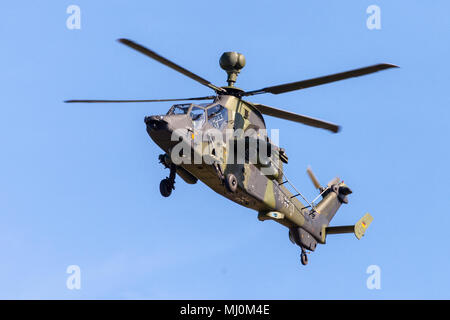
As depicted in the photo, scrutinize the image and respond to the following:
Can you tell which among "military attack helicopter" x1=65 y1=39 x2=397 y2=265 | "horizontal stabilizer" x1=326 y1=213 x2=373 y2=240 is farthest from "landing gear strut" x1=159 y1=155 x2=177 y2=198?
"horizontal stabilizer" x1=326 y1=213 x2=373 y2=240

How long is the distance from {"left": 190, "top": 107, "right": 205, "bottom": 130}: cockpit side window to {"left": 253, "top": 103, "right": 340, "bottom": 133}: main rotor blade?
2885 millimetres

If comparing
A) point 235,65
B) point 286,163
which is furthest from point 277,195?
point 235,65

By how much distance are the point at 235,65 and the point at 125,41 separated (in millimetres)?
6011

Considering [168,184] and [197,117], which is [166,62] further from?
[168,184]

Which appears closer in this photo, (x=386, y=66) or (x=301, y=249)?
(x=386, y=66)

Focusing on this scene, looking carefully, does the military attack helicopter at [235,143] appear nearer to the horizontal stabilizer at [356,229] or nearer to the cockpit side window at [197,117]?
the cockpit side window at [197,117]

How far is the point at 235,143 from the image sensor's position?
25641 millimetres

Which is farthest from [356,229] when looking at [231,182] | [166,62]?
[166,62]

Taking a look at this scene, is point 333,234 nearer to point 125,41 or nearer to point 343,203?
point 343,203

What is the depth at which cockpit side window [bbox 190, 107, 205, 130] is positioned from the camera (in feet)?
80.4

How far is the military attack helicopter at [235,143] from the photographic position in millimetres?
23812

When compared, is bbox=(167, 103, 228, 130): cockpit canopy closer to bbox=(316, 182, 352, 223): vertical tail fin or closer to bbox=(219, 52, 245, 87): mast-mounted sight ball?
bbox=(219, 52, 245, 87): mast-mounted sight ball

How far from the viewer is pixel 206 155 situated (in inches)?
959

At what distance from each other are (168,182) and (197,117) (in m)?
2.51
